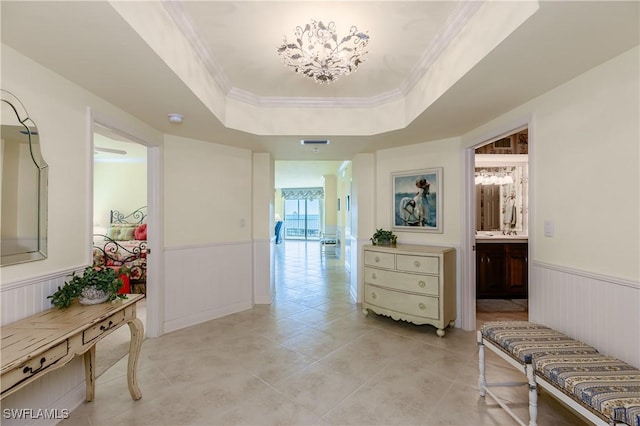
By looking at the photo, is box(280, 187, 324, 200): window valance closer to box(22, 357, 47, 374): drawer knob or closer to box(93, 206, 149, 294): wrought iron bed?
box(93, 206, 149, 294): wrought iron bed

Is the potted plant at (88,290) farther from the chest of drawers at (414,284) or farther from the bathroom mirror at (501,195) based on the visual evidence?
the bathroom mirror at (501,195)

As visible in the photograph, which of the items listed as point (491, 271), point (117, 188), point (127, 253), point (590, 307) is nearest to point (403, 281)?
point (590, 307)

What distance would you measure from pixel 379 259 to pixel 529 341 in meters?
1.91

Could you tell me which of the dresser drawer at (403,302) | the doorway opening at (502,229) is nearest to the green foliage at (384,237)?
the dresser drawer at (403,302)

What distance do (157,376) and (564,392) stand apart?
276 cm

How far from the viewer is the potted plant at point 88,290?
1.86 m

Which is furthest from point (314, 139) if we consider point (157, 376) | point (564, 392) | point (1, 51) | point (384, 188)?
point (564, 392)

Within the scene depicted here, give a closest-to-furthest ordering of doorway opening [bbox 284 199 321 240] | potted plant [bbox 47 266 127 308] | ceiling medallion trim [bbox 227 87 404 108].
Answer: potted plant [bbox 47 266 127 308] → ceiling medallion trim [bbox 227 87 404 108] → doorway opening [bbox 284 199 321 240]

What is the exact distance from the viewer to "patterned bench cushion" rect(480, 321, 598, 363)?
1.74 metres

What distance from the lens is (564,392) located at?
58.5 inches

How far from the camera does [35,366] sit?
4.36ft

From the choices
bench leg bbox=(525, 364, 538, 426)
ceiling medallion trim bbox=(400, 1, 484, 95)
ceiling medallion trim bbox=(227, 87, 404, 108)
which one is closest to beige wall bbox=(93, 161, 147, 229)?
ceiling medallion trim bbox=(227, 87, 404, 108)

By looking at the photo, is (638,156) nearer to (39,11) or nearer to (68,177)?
(39,11)

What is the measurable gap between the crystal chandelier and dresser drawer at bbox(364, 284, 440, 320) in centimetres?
247
